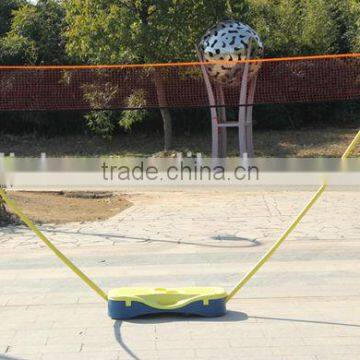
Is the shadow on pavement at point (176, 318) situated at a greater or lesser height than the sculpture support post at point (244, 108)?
lesser

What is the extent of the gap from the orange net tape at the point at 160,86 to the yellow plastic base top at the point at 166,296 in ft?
47.3

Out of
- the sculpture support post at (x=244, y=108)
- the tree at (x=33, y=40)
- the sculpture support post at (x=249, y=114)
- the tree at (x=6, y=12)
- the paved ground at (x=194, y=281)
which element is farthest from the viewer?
the tree at (x=6, y=12)

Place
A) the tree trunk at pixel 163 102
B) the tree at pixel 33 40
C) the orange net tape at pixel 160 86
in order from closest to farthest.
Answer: the tree trunk at pixel 163 102 → the orange net tape at pixel 160 86 → the tree at pixel 33 40

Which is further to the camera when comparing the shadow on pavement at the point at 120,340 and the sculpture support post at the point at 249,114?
the sculpture support post at the point at 249,114

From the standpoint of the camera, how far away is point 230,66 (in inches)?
663

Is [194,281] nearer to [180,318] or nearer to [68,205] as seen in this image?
[180,318]

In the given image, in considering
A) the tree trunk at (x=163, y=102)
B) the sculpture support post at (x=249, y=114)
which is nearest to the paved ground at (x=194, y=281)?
the sculpture support post at (x=249, y=114)

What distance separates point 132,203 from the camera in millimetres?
12562

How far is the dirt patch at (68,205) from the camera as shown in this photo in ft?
35.9

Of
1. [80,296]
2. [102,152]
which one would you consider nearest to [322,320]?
[80,296]

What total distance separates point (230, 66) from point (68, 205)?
649 cm

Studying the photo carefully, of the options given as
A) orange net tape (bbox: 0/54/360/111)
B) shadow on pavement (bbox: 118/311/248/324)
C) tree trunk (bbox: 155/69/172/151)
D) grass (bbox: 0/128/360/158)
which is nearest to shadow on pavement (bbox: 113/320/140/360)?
shadow on pavement (bbox: 118/311/248/324)

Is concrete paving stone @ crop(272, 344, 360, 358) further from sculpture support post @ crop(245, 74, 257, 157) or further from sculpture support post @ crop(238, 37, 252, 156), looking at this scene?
sculpture support post @ crop(245, 74, 257, 157)

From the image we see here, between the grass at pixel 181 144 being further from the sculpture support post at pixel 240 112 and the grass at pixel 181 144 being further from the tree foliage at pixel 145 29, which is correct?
the sculpture support post at pixel 240 112
